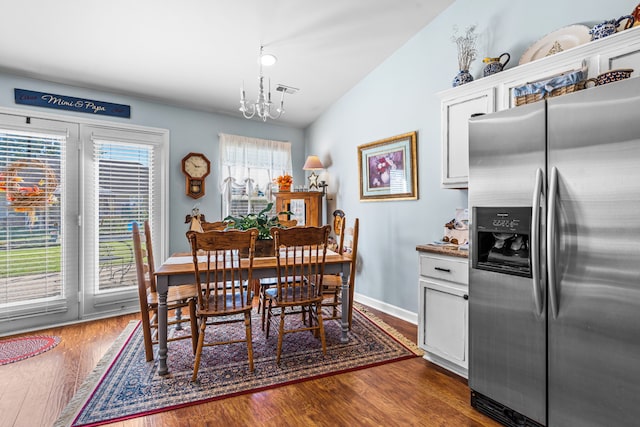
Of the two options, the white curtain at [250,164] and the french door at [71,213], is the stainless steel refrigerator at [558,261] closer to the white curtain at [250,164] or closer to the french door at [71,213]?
the white curtain at [250,164]

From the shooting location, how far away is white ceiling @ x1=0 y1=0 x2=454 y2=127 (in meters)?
2.50

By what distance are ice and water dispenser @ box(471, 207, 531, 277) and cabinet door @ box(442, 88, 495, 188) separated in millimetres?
688

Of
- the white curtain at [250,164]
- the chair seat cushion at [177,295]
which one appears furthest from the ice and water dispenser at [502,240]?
the white curtain at [250,164]

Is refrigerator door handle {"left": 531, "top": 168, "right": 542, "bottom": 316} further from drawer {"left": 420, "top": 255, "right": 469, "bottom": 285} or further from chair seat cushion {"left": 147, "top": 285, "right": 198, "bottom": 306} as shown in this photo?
chair seat cushion {"left": 147, "top": 285, "right": 198, "bottom": 306}

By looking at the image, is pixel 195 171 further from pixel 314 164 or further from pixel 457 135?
pixel 457 135

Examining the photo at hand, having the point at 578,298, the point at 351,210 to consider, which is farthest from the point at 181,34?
the point at 578,298

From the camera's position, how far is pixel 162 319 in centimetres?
222

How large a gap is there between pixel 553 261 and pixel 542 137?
0.62 meters

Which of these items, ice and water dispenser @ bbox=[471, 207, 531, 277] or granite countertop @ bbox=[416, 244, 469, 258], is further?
granite countertop @ bbox=[416, 244, 469, 258]

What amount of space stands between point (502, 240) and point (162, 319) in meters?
2.29

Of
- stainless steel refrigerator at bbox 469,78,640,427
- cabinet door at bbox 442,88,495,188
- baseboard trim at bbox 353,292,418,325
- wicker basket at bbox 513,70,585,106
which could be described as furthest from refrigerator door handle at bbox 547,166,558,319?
baseboard trim at bbox 353,292,418,325

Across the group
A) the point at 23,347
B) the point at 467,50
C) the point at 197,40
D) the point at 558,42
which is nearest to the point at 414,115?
the point at 467,50

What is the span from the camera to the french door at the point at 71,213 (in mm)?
3094

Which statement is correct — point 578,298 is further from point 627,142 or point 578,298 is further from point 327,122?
point 327,122
